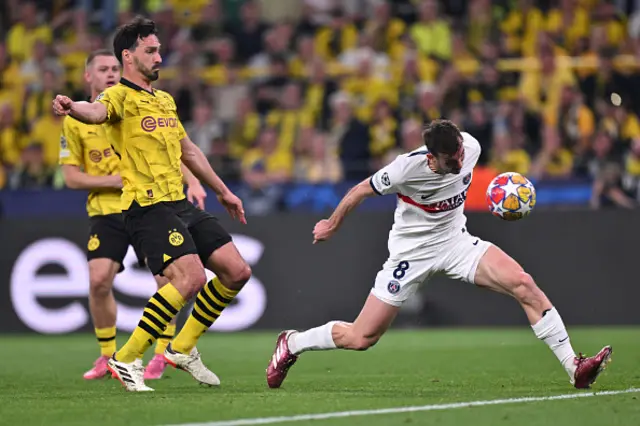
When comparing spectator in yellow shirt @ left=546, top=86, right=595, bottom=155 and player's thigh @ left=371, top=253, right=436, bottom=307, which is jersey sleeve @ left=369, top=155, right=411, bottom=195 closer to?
player's thigh @ left=371, top=253, right=436, bottom=307

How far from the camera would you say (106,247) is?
10.1 meters

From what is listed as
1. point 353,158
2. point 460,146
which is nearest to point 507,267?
point 460,146

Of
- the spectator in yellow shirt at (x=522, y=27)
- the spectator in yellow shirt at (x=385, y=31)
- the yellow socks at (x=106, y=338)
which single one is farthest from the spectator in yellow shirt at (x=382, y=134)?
the yellow socks at (x=106, y=338)

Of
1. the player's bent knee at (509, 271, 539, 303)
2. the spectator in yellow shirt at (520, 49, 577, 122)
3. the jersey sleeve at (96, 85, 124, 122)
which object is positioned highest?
the jersey sleeve at (96, 85, 124, 122)

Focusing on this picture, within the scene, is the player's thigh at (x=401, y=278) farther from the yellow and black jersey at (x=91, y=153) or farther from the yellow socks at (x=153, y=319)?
the yellow and black jersey at (x=91, y=153)

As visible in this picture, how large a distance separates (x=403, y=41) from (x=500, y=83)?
1706 mm

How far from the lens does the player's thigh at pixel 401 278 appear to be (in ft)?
27.7

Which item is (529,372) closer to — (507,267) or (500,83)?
(507,267)

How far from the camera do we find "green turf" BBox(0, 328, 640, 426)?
684 centimetres

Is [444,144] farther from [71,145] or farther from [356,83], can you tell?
[356,83]

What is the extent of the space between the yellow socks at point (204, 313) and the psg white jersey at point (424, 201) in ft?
4.14

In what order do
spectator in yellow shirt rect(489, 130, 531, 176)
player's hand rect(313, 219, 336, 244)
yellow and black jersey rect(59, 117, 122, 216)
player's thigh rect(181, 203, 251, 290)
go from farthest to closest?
spectator in yellow shirt rect(489, 130, 531, 176) → yellow and black jersey rect(59, 117, 122, 216) → player's thigh rect(181, 203, 251, 290) → player's hand rect(313, 219, 336, 244)

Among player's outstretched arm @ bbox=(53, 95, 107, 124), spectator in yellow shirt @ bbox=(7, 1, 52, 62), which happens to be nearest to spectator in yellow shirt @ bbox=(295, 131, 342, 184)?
spectator in yellow shirt @ bbox=(7, 1, 52, 62)

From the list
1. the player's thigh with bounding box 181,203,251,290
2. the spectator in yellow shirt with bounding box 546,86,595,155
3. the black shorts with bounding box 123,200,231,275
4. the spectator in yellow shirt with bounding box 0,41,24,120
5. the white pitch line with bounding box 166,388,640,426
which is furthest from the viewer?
the spectator in yellow shirt with bounding box 0,41,24,120
